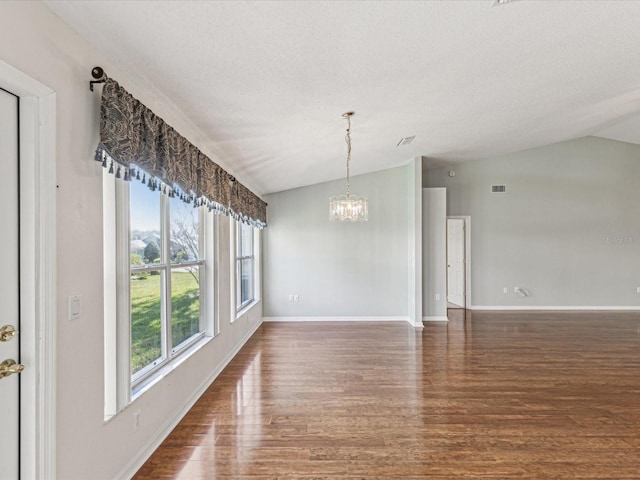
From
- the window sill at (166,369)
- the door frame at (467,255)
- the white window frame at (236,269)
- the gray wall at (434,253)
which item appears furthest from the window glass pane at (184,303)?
the door frame at (467,255)

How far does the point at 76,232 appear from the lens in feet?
5.49

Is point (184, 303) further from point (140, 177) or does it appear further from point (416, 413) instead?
point (416, 413)

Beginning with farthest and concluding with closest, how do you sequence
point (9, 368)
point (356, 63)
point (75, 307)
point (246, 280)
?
point (246, 280)
point (356, 63)
point (75, 307)
point (9, 368)

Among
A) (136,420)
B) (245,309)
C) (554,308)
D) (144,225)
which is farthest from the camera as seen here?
(554,308)

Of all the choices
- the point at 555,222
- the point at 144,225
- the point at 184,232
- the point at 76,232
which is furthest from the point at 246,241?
the point at 555,222

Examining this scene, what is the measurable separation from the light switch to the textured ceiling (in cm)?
128

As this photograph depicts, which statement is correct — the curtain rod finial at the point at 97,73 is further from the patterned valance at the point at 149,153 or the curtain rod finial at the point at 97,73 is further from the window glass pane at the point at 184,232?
the window glass pane at the point at 184,232

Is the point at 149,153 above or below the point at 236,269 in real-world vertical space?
above

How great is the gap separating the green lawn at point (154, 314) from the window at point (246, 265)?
69.8 inches

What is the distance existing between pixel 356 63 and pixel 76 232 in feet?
6.51

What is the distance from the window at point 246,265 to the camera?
527cm

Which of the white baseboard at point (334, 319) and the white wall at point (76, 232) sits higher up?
the white wall at point (76, 232)

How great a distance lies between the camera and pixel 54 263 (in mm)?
1522

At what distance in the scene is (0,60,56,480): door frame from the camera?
4.73 ft
